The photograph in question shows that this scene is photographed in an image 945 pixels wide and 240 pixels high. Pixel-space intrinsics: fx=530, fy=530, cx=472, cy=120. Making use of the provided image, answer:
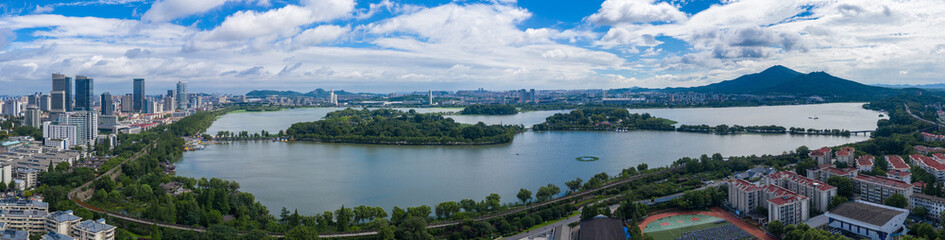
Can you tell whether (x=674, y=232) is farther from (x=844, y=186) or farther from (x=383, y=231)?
(x=383, y=231)

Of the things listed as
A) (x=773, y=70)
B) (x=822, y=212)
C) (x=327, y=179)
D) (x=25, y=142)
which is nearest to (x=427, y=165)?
(x=327, y=179)

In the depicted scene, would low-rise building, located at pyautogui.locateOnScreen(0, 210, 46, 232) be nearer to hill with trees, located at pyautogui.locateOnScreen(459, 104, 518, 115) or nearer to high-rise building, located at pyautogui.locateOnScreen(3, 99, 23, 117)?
hill with trees, located at pyautogui.locateOnScreen(459, 104, 518, 115)

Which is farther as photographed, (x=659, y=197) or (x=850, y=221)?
(x=659, y=197)

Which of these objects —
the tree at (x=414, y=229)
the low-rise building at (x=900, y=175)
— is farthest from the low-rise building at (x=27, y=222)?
the low-rise building at (x=900, y=175)

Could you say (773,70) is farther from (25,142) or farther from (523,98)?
(25,142)

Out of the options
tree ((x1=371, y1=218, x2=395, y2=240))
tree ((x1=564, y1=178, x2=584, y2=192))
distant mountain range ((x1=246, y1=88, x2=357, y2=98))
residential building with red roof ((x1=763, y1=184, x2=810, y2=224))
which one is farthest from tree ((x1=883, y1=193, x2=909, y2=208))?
distant mountain range ((x1=246, y1=88, x2=357, y2=98))
